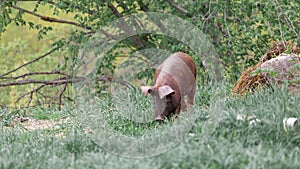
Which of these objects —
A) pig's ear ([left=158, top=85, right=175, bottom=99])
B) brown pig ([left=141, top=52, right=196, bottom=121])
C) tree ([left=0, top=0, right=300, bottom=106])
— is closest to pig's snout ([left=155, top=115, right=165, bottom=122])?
brown pig ([left=141, top=52, right=196, bottom=121])

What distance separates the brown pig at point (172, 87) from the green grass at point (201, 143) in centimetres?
19

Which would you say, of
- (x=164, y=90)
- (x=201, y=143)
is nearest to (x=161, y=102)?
(x=164, y=90)

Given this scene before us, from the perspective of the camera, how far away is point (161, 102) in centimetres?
661

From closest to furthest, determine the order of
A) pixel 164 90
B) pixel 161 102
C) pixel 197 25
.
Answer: pixel 164 90 < pixel 161 102 < pixel 197 25

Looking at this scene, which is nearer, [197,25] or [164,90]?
[164,90]

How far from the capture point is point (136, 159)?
4.98 metres

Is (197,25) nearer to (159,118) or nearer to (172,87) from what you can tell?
(172,87)

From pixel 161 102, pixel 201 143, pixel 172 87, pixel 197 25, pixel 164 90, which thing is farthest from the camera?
pixel 197 25

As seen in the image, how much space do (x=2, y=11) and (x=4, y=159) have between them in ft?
18.6

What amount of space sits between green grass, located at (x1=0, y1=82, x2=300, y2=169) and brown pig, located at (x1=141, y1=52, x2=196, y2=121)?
0.19 meters

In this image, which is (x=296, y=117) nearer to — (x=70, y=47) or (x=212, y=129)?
(x=212, y=129)

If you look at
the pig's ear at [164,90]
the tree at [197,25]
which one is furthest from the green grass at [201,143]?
the tree at [197,25]

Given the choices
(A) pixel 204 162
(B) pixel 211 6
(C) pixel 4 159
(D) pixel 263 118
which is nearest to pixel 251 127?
(D) pixel 263 118

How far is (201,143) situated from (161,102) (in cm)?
157
